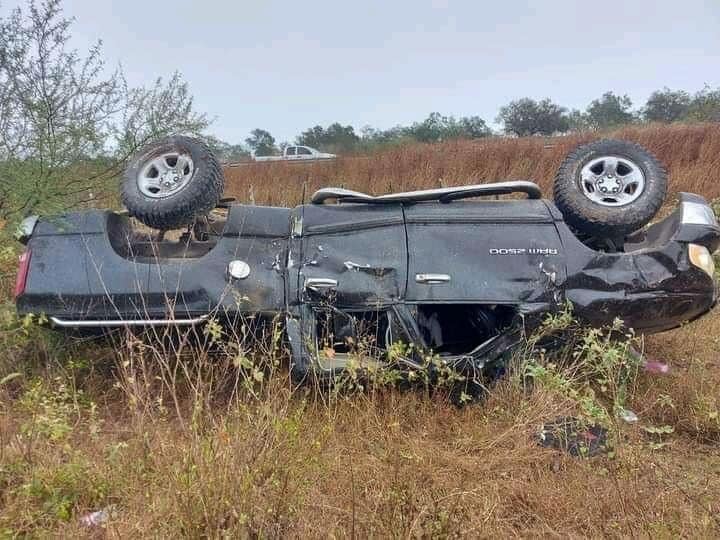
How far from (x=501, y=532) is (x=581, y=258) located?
5.50 ft

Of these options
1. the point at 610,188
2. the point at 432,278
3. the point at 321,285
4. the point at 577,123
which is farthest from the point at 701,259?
the point at 577,123

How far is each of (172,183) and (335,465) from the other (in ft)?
7.17

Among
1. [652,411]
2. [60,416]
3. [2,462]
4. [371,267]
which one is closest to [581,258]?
[652,411]

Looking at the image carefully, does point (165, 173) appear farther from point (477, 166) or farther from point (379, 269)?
point (477, 166)

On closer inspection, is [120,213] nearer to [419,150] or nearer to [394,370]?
[394,370]

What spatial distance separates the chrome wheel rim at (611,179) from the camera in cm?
349

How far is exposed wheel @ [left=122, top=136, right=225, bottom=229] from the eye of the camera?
335 centimetres

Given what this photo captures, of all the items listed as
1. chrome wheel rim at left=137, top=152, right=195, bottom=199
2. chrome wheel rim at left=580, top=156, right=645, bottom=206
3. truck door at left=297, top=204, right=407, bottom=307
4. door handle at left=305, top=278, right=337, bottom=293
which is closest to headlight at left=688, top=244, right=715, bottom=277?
chrome wheel rim at left=580, top=156, right=645, bottom=206

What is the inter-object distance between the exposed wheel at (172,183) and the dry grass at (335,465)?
0.89 meters

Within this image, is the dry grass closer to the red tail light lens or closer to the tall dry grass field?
the red tail light lens

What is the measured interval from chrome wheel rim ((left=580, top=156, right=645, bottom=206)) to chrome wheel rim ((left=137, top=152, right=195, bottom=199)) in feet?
8.49

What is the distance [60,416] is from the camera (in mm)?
2637

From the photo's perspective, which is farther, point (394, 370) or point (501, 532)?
point (394, 370)

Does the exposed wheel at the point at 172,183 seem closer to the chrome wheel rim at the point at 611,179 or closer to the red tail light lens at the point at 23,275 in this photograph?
the red tail light lens at the point at 23,275
